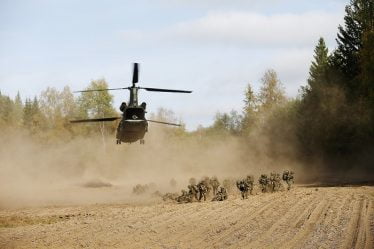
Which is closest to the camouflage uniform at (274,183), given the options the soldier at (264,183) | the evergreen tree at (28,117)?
the soldier at (264,183)

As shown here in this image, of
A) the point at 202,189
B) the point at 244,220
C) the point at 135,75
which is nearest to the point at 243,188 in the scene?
the point at 202,189

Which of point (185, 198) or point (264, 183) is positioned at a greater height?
point (264, 183)

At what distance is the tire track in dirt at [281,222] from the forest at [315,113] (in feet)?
60.8

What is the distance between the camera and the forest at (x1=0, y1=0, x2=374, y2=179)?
5131 centimetres

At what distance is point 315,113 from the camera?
57969 millimetres

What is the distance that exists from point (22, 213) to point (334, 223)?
17706 millimetres

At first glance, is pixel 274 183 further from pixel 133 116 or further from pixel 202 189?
pixel 133 116

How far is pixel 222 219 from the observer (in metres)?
22.4

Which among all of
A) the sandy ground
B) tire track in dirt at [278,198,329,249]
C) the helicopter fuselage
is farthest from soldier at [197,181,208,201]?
tire track in dirt at [278,198,329,249]

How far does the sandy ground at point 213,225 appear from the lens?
17453 millimetres

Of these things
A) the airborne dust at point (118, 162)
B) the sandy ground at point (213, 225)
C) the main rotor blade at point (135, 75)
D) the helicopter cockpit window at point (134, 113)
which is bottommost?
the sandy ground at point (213, 225)

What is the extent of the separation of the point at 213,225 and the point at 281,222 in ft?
8.73

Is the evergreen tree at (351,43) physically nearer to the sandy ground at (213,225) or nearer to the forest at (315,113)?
the forest at (315,113)

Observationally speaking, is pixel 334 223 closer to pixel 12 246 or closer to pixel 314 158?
pixel 12 246
